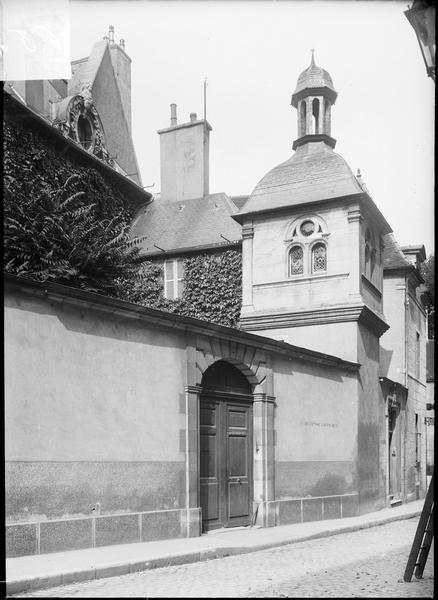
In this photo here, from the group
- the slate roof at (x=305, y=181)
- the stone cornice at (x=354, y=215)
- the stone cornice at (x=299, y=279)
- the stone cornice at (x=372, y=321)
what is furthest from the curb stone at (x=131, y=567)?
the slate roof at (x=305, y=181)

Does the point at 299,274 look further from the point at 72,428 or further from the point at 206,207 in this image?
the point at 72,428

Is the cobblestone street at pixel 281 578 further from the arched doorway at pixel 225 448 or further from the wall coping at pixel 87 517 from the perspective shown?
the arched doorway at pixel 225 448

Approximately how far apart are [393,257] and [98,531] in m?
16.5

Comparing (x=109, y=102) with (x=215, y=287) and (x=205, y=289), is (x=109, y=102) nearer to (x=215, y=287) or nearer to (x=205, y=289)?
(x=205, y=289)

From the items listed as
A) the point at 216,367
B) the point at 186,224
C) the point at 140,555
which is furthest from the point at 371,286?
the point at 140,555

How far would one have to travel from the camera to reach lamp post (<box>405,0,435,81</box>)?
6.67 metres

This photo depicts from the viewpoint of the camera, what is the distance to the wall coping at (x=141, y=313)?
934cm

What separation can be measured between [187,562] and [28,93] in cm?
1534

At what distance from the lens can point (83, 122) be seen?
22250 millimetres

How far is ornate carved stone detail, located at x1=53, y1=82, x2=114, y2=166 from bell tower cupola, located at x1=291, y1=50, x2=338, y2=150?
609 centimetres

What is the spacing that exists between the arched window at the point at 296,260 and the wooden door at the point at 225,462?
5.84 meters

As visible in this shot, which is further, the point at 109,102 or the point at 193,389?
the point at 109,102

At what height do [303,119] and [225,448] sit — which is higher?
[303,119]

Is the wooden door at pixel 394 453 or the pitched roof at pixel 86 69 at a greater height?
the pitched roof at pixel 86 69
